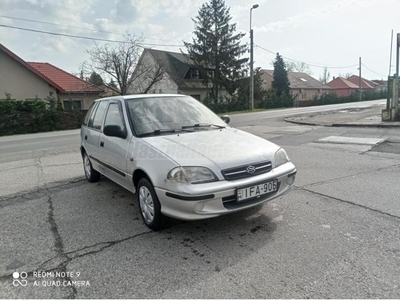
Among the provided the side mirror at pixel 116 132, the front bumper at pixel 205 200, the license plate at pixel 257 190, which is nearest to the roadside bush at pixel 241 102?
the side mirror at pixel 116 132

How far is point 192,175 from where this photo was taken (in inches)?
116

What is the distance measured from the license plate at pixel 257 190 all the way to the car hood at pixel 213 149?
0.92ft

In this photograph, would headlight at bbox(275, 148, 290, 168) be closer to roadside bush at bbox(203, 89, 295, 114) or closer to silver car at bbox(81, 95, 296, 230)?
silver car at bbox(81, 95, 296, 230)

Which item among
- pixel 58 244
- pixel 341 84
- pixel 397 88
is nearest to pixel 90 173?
pixel 58 244

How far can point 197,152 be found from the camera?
125 inches

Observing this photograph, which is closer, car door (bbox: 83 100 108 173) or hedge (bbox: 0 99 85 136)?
car door (bbox: 83 100 108 173)

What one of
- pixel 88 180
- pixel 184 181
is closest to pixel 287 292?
pixel 184 181

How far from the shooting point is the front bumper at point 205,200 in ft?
9.43

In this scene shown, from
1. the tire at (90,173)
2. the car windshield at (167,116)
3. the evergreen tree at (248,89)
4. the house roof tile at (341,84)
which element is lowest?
the tire at (90,173)

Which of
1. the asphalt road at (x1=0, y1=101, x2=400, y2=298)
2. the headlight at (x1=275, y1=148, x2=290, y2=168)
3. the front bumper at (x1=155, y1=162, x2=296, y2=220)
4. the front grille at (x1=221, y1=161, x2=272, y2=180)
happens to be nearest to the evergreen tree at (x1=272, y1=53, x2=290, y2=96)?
the asphalt road at (x1=0, y1=101, x2=400, y2=298)

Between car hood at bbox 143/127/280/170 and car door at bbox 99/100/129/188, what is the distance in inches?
21.4

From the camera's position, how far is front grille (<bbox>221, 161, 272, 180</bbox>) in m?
3.01

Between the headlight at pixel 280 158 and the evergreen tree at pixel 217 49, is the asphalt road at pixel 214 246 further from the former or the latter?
the evergreen tree at pixel 217 49

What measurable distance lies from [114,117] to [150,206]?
5.62 ft
